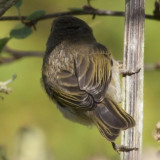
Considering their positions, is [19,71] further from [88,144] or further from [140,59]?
[140,59]

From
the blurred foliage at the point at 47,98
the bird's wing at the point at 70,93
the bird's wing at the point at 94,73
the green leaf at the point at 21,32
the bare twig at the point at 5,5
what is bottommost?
the blurred foliage at the point at 47,98

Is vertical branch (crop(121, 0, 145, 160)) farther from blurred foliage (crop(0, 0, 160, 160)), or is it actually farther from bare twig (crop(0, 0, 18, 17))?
blurred foliage (crop(0, 0, 160, 160))

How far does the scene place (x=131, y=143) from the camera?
3.94 m

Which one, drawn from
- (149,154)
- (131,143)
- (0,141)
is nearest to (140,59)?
Result: (131,143)

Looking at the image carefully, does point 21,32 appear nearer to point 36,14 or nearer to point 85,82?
point 36,14

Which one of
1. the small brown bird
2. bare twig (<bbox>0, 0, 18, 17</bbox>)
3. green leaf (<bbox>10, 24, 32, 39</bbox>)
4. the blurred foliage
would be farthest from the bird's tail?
the blurred foliage

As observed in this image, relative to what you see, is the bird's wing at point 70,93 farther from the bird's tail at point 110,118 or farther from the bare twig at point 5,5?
the bare twig at point 5,5

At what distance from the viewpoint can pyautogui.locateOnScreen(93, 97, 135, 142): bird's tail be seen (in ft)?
13.6

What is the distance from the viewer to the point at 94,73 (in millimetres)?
4539

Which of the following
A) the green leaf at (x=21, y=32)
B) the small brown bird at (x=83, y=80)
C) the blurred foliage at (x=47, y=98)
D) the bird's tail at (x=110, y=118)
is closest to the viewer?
the bird's tail at (x=110, y=118)

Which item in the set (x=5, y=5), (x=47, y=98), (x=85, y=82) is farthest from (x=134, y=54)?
(x=47, y=98)

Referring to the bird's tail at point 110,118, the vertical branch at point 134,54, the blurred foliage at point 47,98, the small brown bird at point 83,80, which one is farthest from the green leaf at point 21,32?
the blurred foliage at point 47,98

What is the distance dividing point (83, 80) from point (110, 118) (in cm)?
29

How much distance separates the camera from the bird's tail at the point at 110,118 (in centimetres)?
415
